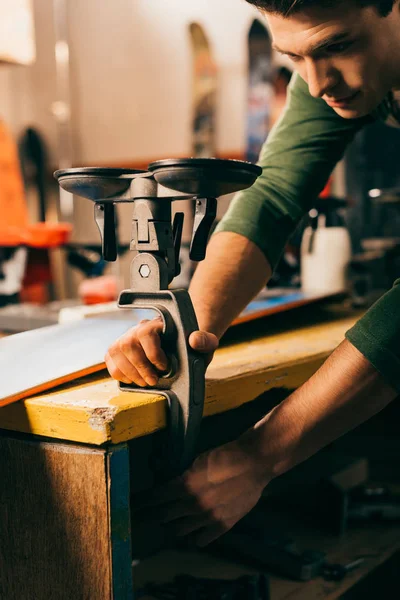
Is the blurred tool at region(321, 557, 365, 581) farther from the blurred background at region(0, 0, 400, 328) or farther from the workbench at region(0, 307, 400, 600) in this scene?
the blurred background at region(0, 0, 400, 328)

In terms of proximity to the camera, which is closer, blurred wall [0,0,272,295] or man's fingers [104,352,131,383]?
man's fingers [104,352,131,383]

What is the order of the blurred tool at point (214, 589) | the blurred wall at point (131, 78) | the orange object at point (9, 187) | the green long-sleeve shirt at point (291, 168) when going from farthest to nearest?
the blurred wall at point (131, 78)
the orange object at point (9, 187)
the green long-sleeve shirt at point (291, 168)
the blurred tool at point (214, 589)

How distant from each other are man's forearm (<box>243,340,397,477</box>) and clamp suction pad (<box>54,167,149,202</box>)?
1.06ft

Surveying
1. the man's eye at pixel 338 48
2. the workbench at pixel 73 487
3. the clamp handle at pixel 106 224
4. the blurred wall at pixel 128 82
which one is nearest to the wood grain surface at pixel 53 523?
the workbench at pixel 73 487

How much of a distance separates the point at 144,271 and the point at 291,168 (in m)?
0.50

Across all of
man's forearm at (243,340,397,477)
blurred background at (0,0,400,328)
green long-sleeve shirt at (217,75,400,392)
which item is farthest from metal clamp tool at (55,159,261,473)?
blurred background at (0,0,400,328)

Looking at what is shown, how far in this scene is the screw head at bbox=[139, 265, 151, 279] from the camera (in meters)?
0.76

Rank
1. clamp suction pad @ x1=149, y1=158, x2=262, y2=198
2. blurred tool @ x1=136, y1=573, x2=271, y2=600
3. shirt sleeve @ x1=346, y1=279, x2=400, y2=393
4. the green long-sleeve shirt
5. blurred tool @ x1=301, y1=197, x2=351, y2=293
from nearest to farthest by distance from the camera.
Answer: clamp suction pad @ x1=149, y1=158, x2=262, y2=198
shirt sleeve @ x1=346, y1=279, x2=400, y2=393
blurred tool @ x1=136, y1=573, x2=271, y2=600
the green long-sleeve shirt
blurred tool @ x1=301, y1=197, x2=351, y2=293

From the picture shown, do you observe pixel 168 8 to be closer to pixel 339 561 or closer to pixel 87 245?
pixel 87 245

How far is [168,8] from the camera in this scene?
501 cm

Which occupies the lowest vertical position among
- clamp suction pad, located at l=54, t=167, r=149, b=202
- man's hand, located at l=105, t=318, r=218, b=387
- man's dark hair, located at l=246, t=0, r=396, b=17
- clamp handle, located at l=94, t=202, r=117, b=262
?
man's hand, located at l=105, t=318, r=218, b=387

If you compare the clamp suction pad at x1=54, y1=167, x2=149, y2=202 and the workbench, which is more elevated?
the clamp suction pad at x1=54, y1=167, x2=149, y2=202

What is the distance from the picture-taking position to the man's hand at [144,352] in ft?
2.47

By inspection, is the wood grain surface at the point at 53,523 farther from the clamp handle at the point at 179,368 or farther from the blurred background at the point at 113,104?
the blurred background at the point at 113,104
